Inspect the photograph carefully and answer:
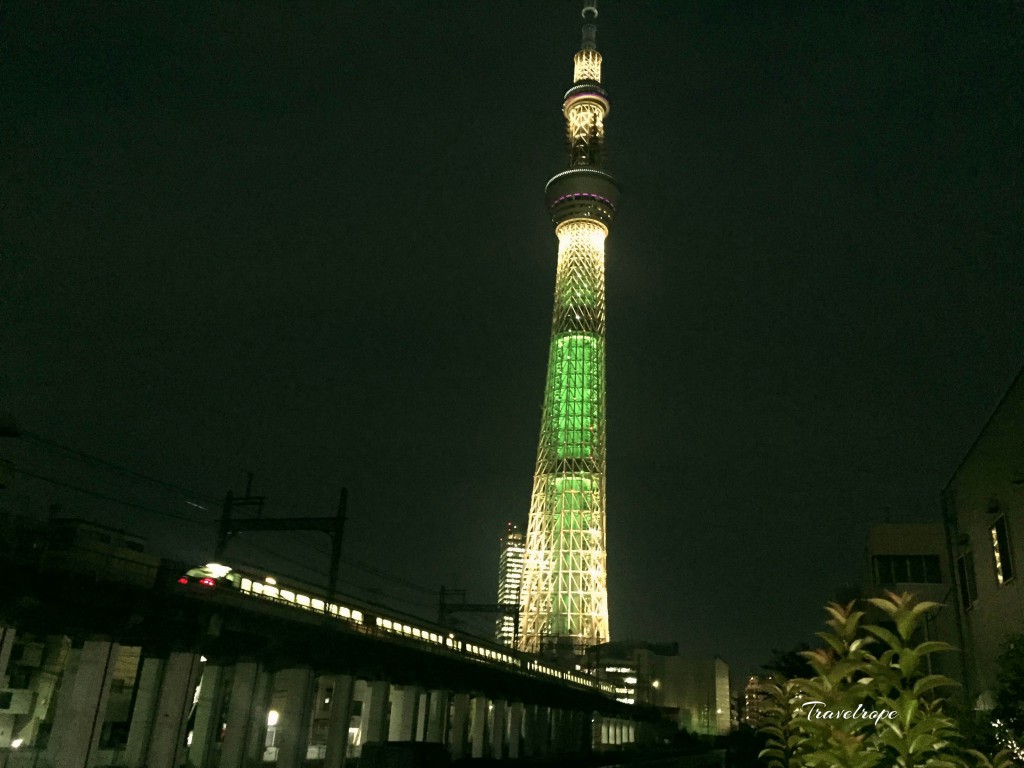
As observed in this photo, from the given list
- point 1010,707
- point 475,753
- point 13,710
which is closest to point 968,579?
point 1010,707

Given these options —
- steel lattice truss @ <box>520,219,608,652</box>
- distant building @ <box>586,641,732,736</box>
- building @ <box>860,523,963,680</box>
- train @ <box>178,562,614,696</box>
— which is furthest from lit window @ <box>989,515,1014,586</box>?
distant building @ <box>586,641,732,736</box>

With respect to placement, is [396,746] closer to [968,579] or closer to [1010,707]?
[968,579]

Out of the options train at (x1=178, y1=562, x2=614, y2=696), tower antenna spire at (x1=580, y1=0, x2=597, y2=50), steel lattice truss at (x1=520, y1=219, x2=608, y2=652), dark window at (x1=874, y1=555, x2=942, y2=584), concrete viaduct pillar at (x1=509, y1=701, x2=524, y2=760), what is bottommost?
concrete viaduct pillar at (x1=509, y1=701, x2=524, y2=760)

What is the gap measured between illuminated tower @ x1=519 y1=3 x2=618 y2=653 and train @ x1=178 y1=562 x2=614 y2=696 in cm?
2550

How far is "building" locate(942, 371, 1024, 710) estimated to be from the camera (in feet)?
68.9

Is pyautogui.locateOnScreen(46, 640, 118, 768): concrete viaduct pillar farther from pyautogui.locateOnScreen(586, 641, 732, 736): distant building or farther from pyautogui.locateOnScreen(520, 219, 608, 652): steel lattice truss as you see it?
pyautogui.locateOnScreen(586, 641, 732, 736): distant building

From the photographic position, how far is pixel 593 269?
10650cm

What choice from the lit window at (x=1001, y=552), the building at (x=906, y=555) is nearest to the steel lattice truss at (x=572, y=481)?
the building at (x=906, y=555)

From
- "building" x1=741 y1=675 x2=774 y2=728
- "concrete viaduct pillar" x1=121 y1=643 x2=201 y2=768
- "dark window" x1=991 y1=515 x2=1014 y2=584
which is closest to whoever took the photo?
"building" x1=741 y1=675 x2=774 y2=728

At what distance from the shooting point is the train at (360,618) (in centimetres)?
3172

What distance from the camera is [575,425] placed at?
101m

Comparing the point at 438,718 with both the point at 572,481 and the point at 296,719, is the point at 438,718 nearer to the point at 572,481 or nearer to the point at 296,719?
the point at 296,719

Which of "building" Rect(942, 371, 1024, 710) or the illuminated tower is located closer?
"building" Rect(942, 371, 1024, 710)

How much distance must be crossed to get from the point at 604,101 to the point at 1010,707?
108m
